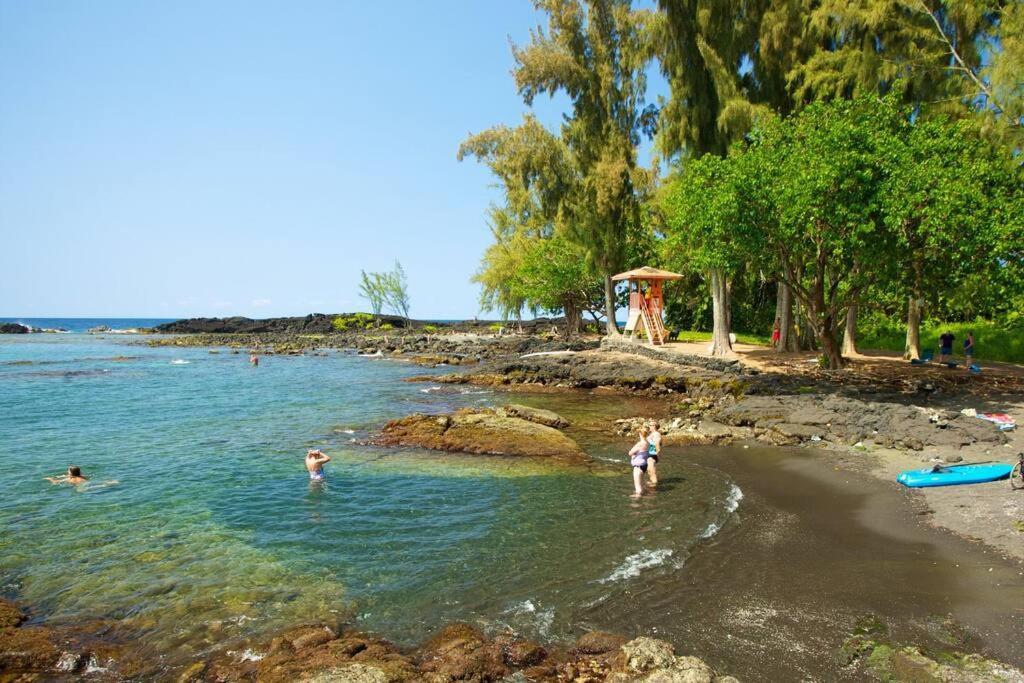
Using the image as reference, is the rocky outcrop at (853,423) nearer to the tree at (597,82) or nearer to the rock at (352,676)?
the rock at (352,676)

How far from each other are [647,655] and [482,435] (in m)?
11.7

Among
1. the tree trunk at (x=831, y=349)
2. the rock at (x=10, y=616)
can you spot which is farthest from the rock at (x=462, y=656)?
the tree trunk at (x=831, y=349)

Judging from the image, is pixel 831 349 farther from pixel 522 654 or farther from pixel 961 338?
pixel 522 654

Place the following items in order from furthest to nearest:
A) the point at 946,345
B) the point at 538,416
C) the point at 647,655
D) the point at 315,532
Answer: the point at 946,345 < the point at 538,416 < the point at 315,532 < the point at 647,655

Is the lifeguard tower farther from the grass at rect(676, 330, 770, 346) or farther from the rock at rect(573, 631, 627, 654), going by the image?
the rock at rect(573, 631, 627, 654)

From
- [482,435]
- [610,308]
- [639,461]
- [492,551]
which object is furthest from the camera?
[610,308]

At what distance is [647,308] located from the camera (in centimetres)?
4034

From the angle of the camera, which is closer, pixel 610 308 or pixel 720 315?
pixel 720 315

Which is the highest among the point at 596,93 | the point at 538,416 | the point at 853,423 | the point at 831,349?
the point at 596,93

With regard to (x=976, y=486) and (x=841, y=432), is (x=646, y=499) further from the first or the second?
(x=841, y=432)

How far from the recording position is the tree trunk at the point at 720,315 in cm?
3125

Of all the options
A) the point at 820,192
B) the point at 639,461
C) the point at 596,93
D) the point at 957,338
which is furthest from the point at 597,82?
the point at 639,461

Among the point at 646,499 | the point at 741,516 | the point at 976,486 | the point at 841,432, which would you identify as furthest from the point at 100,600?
the point at 841,432

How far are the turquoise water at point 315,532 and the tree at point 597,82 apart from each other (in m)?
20.0
